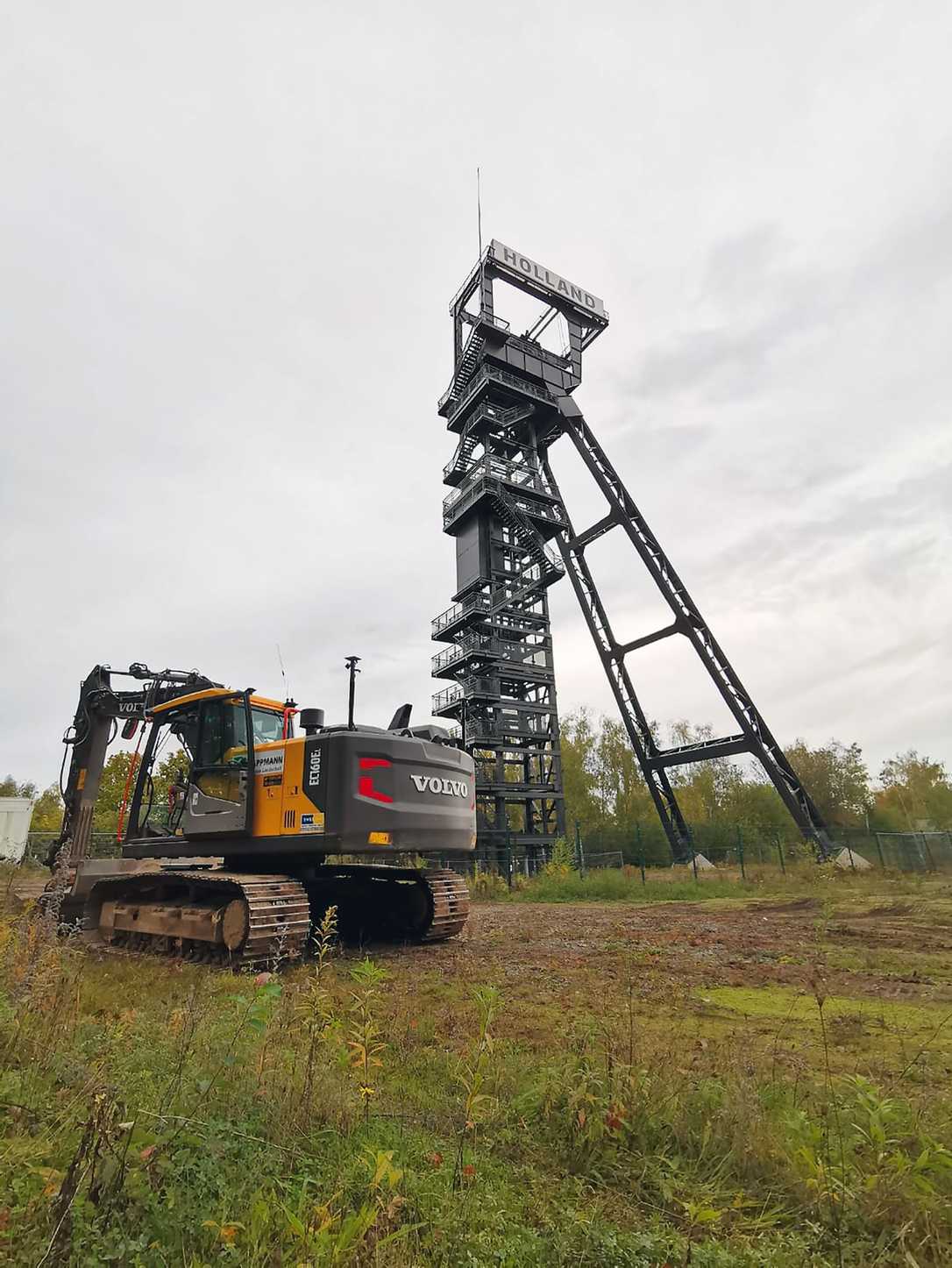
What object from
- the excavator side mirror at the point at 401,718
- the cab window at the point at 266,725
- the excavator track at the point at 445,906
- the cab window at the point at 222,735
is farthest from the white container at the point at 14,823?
the excavator side mirror at the point at 401,718

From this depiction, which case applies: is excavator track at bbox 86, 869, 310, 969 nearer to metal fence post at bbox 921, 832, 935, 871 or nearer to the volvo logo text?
the volvo logo text

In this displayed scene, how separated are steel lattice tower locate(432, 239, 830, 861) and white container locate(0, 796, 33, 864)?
20.3 m

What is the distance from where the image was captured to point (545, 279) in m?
41.8

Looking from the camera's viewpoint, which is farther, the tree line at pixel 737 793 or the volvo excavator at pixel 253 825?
the tree line at pixel 737 793

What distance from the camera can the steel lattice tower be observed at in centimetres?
3025

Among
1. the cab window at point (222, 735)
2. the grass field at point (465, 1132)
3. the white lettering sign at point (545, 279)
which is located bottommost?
the grass field at point (465, 1132)

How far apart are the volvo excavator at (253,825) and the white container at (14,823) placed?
77.6ft

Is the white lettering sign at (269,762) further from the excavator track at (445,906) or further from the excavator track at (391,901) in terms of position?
the excavator track at (445,906)

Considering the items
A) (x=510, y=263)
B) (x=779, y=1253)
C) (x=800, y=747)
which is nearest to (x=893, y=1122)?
(x=779, y=1253)

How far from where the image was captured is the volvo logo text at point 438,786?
8.34m

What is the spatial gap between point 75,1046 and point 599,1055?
297 cm

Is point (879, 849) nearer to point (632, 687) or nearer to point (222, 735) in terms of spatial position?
point (632, 687)

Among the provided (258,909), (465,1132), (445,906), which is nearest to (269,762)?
(258,909)

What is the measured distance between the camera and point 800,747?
165ft
